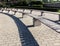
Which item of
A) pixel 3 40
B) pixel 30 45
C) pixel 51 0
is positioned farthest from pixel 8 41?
pixel 51 0

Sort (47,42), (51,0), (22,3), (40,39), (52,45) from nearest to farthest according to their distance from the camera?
(52,45)
(47,42)
(40,39)
(51,0)
(22,3)

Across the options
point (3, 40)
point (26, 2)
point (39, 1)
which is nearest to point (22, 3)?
point (26, 2)

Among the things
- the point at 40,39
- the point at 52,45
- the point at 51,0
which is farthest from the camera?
the point at 51,0

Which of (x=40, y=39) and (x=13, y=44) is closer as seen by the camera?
(x=13, y=44)

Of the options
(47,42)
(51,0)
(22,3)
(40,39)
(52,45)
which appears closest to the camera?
(52,45)

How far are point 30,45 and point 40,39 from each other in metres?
0.96

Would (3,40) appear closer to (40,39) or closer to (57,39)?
(40,39)

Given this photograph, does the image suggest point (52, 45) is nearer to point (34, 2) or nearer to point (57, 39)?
point (57, 39)

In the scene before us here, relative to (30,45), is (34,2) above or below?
below

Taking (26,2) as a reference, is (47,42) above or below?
above

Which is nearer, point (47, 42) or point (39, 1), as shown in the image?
point (47, 42)

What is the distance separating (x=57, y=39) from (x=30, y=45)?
1181mm

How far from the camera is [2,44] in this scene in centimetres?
673

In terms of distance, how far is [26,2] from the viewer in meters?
43.6
